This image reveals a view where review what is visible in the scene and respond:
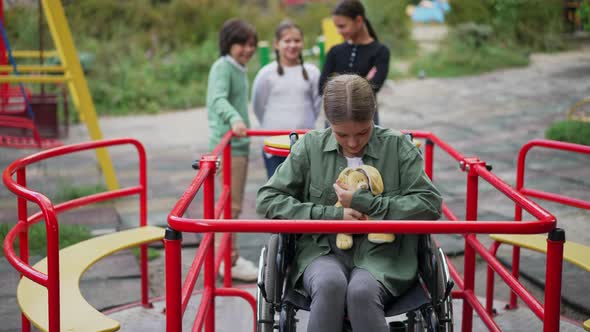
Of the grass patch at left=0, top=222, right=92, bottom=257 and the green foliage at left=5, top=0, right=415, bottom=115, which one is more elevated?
the green foliage at left=5, top=0, right=415, bottom=115

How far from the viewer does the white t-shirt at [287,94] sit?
189 inches

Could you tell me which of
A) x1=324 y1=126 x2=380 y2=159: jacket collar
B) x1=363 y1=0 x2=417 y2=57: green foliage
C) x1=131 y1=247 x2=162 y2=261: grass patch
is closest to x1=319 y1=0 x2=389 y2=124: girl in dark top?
x1=131 y1=247 x2=162 y2=261: grass patch

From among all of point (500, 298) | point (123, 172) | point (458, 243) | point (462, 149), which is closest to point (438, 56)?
point (462, 149)

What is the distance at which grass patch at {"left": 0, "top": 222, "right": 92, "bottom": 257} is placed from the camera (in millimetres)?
5043

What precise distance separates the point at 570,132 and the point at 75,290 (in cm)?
586

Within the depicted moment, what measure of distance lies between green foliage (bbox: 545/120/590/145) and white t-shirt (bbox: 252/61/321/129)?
3643 mm

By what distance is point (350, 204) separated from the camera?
2766 mm

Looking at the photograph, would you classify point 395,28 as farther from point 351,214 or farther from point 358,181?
point 351,214

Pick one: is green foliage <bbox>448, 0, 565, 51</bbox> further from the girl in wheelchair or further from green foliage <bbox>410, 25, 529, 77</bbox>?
the girl in wheelchair

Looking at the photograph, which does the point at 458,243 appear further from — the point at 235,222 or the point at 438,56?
the point at 438,56

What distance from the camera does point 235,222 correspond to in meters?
2.31

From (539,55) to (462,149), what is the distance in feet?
24.3

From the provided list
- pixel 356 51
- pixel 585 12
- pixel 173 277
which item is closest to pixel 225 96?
pixel 356 51

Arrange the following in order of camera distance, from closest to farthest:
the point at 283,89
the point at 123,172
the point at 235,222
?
the point at 235,222 → the point at 283,89 → the point at 123,172
